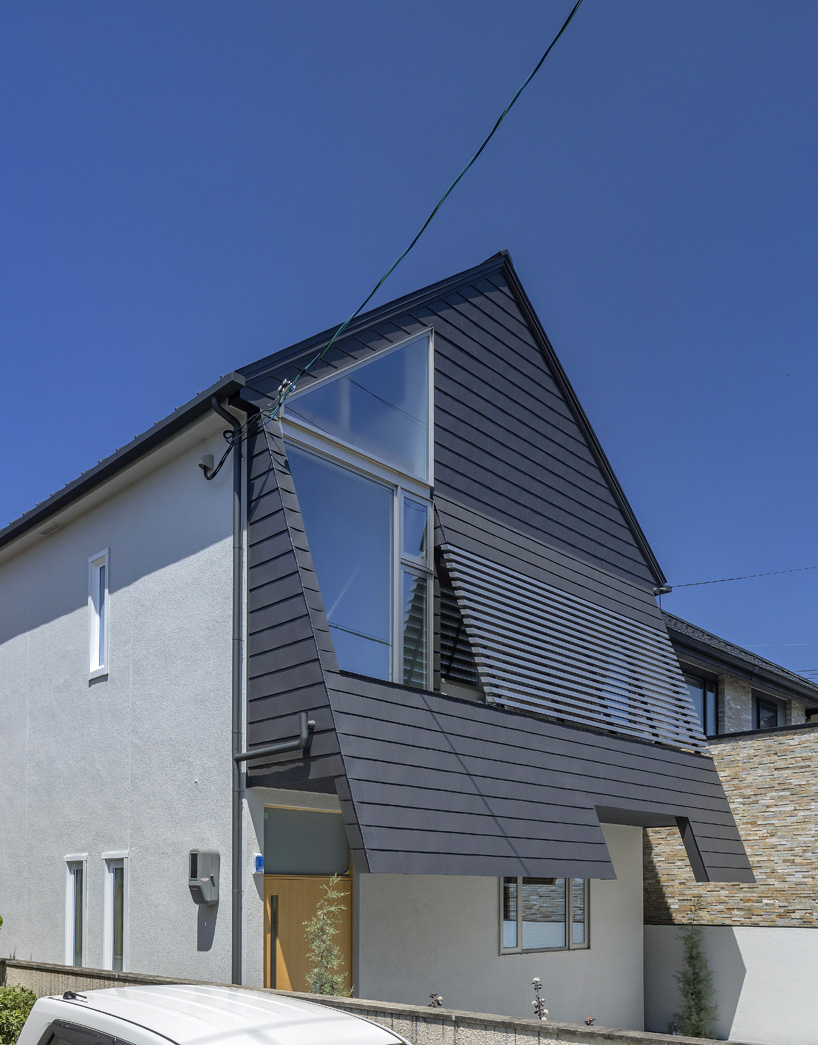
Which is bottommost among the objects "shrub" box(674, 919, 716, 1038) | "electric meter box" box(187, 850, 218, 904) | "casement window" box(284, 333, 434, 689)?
"shrub" box(674, 919, 716, 1038)

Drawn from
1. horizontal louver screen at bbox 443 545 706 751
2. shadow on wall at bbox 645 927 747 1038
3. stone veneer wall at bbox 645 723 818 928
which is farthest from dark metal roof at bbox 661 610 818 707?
shadow on wall at bbox 645 927 747 1038

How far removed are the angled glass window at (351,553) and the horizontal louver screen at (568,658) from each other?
925 millimetres

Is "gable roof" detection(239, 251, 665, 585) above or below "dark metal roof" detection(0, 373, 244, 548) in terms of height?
above

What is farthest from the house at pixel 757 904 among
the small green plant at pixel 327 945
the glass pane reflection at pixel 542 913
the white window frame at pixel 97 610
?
the white window frame at pixel 97 610

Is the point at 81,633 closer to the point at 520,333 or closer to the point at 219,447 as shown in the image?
the point at 219,447

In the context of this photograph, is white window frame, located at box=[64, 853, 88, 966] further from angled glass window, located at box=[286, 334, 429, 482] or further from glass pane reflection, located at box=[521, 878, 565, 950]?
angled glass window, located at box=[286, 334, 429, 482]

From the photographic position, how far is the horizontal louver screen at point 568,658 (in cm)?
1169

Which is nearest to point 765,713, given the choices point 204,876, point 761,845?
point 761,845

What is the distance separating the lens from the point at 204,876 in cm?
952

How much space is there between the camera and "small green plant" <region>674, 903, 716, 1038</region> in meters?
15.1

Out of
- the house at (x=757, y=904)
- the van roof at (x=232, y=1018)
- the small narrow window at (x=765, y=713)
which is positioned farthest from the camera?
the small narrow window at (x=765, y=713)

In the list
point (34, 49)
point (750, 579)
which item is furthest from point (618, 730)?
point (750, 579)

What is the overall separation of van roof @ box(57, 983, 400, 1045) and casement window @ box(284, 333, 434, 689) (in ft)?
17.3

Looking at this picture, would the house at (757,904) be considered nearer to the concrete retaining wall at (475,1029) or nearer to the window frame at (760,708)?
the window frame at (760,708)
